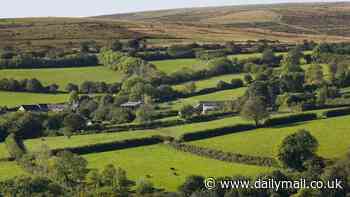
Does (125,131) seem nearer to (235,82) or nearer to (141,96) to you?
(141,96)

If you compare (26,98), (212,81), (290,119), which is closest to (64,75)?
(26,98)

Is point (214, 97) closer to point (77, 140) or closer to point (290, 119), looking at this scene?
point (290, 119)

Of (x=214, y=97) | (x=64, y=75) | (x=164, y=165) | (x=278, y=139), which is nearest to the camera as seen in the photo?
(x=164, y=165)

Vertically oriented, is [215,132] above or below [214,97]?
above

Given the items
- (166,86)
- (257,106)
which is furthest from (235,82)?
(257,106)

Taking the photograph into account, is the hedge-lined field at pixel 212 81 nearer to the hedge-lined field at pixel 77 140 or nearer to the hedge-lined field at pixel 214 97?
the hedge-lined field at pixel 214 97

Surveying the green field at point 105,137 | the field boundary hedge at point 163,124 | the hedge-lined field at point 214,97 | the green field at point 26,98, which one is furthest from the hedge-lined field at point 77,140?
the green field at point 26,98

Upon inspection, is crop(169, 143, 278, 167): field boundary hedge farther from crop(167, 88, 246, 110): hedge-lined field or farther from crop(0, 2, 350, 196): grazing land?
crop(167, 88, 246, 110): hedge-lined field
